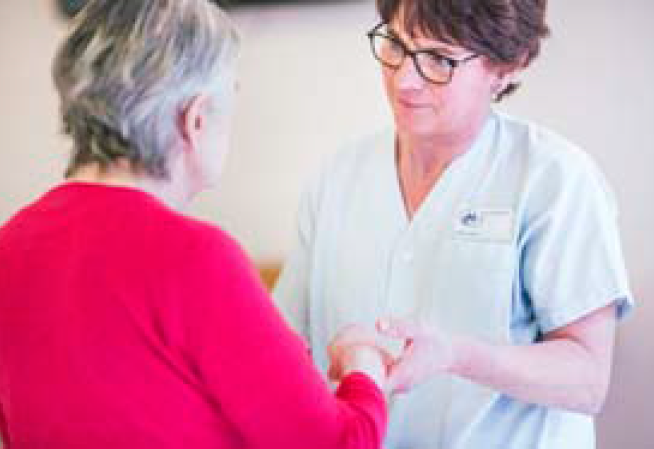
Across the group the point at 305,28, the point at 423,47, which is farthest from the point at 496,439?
the point at 305,28

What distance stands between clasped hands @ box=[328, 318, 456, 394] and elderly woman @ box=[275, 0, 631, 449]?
0.16ft

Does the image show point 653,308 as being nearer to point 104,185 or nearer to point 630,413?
point 630,413

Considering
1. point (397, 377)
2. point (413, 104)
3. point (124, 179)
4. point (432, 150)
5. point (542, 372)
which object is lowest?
point (542, 372)

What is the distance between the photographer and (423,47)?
125 cm

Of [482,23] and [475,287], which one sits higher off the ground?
[482,23]

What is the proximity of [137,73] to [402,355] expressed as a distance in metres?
0.48

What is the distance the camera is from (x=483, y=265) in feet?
4.17

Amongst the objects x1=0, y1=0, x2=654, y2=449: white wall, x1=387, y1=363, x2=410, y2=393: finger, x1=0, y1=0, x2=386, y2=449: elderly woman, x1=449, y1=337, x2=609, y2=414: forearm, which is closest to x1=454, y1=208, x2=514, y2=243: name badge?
x1=449, y1=337, x2=609, y2=414: forearm

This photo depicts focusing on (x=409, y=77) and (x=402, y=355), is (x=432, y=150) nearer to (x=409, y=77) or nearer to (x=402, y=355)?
(x=409, y=77)

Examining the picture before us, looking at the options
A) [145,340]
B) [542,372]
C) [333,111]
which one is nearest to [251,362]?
[145,340]

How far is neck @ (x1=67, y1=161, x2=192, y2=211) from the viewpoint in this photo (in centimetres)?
86

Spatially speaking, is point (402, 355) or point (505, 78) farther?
point (505, 78)

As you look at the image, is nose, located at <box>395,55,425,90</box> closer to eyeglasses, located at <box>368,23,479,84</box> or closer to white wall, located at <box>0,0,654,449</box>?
eyeglasses, located at <box>368,23,479,84</box>

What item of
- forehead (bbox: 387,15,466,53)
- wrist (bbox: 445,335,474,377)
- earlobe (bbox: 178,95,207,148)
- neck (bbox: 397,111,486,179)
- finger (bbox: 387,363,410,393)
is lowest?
wrist (bbox: 445,335,474,377)
